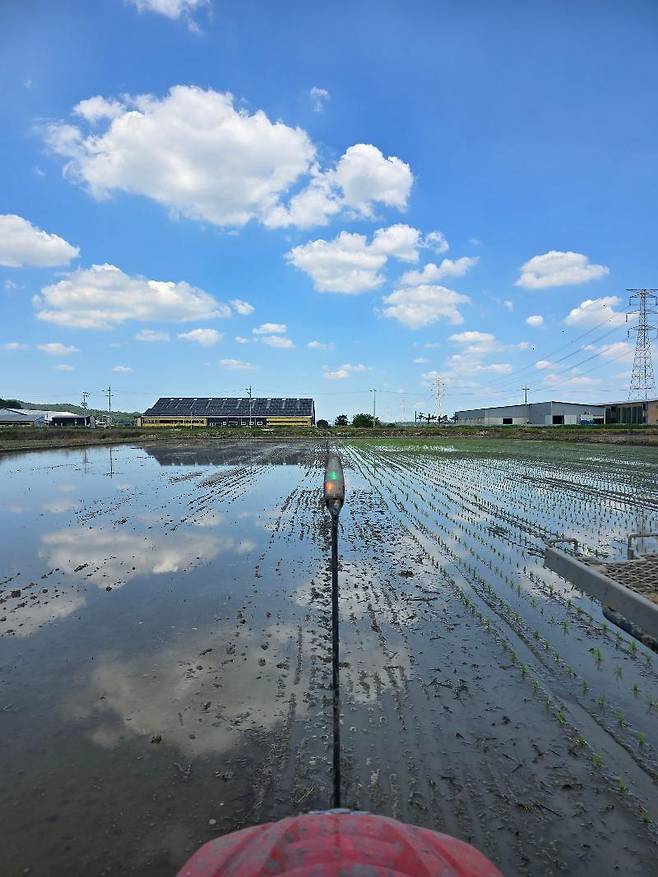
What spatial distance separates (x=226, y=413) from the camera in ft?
335

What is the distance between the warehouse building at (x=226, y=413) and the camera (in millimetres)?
99562

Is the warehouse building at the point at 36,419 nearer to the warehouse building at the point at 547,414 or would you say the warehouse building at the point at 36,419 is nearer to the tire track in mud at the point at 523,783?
the warehouse building at the point at 547,414

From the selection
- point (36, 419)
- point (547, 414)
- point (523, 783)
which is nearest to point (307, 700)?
point (523, 783)

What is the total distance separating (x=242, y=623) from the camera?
6020 mm

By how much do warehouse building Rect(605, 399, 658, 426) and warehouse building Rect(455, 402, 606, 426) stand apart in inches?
69.9

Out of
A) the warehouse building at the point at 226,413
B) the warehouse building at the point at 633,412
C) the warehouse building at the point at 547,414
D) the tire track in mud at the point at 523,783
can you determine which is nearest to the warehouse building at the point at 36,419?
the warehouse building at the point at 226,413

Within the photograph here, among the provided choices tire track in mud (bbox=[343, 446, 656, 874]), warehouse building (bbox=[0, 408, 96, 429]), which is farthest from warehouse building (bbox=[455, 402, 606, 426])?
tire track in mud (bbox=[343, 446, 656, 874])

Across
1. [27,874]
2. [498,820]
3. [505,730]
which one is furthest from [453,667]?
[27,874]

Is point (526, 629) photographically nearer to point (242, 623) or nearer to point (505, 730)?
point (505, 730)

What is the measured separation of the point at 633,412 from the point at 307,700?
76080 millimetres

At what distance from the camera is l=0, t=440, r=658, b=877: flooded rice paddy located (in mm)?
2959

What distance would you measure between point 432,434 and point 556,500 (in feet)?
165

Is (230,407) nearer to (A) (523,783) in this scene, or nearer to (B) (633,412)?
(B) (633,412)

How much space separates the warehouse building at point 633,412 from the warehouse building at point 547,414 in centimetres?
177
